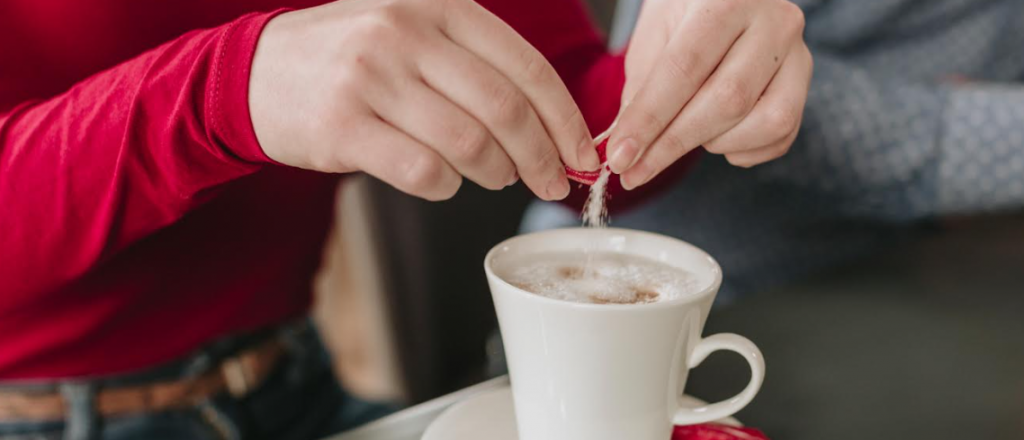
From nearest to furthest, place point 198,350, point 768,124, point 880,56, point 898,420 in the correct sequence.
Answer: point 768,124
point 898,420
point 198,350
point 880,56

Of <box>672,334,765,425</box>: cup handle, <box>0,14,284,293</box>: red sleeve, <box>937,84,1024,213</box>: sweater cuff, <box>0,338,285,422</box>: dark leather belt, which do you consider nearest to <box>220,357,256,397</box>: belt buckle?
<box>0,338,285,422</box>: dark leather belt

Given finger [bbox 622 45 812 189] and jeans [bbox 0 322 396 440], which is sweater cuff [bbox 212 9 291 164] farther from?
jeans [bbox 0 322 396 440]

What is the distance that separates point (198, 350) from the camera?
0.85 meters

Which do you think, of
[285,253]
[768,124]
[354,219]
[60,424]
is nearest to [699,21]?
[768,124]

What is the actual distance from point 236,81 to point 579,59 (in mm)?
563

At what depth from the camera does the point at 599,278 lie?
0.60 metres

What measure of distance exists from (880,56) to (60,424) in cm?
123

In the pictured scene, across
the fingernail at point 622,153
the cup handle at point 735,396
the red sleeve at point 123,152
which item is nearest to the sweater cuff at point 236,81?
the red sleeve at point 123,152

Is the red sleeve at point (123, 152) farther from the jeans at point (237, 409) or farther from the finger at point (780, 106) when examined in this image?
the finger at point (780, 106)

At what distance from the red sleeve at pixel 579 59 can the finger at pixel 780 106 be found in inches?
10.9

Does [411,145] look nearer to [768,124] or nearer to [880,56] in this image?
[768,124]

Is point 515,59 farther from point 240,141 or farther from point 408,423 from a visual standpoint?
point 408,423

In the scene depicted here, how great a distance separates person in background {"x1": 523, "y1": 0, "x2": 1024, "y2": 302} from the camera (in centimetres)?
104

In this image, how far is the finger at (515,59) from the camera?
1.51 feet
